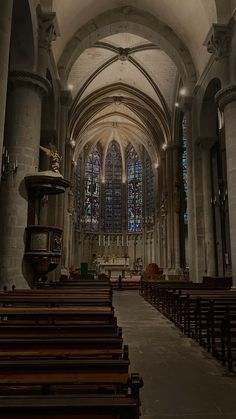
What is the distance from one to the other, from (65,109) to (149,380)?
1446 centimetres

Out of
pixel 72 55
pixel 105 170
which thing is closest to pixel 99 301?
pixel 72 55

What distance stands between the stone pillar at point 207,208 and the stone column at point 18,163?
7.63m

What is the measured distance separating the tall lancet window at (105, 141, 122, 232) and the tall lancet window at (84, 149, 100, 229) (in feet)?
3.59

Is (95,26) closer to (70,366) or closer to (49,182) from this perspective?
(49,182)

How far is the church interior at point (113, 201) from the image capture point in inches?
94.2

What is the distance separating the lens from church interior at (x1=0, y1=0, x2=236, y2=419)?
2.39 m

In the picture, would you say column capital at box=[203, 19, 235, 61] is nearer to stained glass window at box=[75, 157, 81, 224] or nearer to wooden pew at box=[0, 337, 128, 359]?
wooden pew at box=[0, 337, 128, 359]

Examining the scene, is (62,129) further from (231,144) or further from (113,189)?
(113,189)

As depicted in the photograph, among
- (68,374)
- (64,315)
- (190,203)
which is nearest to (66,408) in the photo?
(68,374)

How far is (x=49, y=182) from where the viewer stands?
9633mm

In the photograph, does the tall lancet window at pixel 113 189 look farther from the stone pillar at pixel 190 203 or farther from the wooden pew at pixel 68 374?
the wooden pew at pixel 68 374

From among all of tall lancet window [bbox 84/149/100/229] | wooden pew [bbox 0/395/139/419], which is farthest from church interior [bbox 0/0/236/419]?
tall lancet window [bbox 84/149/100/229]

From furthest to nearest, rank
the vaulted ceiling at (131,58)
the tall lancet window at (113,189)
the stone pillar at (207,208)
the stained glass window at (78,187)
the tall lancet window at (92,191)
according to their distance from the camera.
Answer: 1. the tall lancet window at (113,189)
2. the tall lancet window at (92,191)
3. the stained glass window at (78,187)
4. the vaulted ceiling at (131,58)
5. the stone pillar at (207,208)

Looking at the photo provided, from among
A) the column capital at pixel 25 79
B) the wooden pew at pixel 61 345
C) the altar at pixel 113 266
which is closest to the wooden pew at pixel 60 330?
the wooden pew at pixel 61 345
